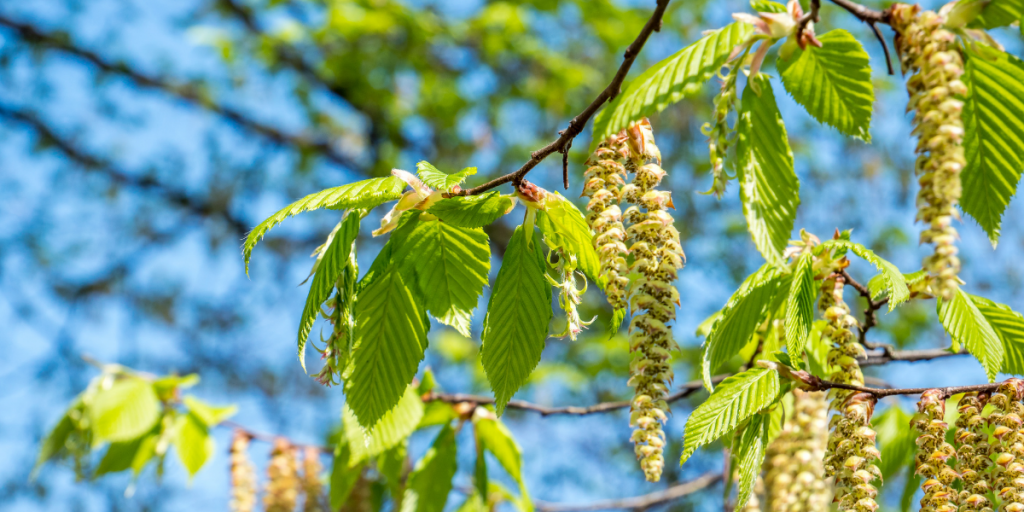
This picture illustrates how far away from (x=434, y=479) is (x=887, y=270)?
1.28 meters

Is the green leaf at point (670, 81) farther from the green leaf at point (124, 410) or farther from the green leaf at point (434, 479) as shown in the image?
the green leaf at point (124, 410)

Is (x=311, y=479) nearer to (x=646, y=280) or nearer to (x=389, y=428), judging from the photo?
(x=389, y=428)

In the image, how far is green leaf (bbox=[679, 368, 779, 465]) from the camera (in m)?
1.03

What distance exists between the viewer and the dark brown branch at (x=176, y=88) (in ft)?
20.6

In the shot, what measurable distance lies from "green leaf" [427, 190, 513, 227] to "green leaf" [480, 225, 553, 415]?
0.20 feet

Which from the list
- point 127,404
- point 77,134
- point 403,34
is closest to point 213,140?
point 77,134

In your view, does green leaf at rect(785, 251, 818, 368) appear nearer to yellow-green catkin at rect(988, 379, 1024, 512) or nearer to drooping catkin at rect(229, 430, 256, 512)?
yellow-green catkin at rect(988, 379, 1024, 512)

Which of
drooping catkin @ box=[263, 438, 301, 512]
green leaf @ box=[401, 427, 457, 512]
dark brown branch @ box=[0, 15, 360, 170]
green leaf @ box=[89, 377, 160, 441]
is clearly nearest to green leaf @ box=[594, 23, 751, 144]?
green leaf @ box=[401, 427, 457, 512]

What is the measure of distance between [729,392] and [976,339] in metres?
0.40

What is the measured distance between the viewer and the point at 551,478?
7082 mm

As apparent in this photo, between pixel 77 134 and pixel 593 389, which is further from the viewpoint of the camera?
pixel 77 134

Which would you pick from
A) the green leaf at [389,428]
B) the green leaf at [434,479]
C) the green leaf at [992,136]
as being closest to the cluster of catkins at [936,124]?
the green leaf at [992,136]

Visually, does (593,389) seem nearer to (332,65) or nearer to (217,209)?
(332,65)

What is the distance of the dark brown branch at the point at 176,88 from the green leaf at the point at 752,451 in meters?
6.03
